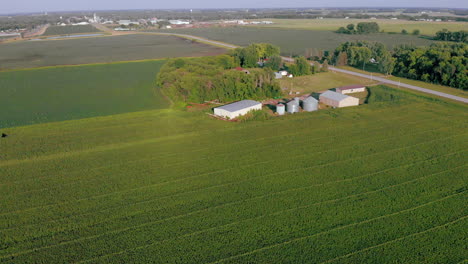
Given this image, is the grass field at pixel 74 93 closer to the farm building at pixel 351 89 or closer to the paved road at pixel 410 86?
the farm building at pixel 351 89

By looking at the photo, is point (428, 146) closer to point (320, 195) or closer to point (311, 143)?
point (311, 143)

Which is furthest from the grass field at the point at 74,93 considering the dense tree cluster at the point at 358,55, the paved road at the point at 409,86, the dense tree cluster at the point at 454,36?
the dense tree cluster at the point at 454,36

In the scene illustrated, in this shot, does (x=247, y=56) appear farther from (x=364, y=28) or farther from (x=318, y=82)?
(x=364, y=28)

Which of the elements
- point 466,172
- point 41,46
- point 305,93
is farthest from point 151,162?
point 41,46

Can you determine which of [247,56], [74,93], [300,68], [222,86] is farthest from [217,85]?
[247,56]

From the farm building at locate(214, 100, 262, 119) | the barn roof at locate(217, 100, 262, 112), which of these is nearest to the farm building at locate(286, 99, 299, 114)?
the farm building at locate(214, 100, 262, 119)
